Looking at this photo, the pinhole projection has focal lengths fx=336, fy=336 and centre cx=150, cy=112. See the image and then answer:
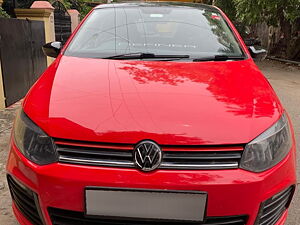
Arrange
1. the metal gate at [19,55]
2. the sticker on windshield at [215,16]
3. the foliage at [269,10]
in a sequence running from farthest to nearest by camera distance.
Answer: the foliage at [269,10]
the metal gate at [19,55]
the sticker on windshield at [215,16]

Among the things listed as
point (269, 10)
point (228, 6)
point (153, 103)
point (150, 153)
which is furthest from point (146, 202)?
point (228, 6)

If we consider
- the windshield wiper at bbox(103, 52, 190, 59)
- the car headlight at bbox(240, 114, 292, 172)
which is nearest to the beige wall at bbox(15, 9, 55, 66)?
the windshield wiper at bbox(103, 52, 190, 59)

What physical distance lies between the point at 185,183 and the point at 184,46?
143 centimetres

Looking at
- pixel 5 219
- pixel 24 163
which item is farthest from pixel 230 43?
pixel 5 219

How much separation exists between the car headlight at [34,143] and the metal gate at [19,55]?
338 cm

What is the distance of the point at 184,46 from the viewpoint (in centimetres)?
264

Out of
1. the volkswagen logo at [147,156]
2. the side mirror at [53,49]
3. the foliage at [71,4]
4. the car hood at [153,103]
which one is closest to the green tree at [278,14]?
the foliage at [71,4]

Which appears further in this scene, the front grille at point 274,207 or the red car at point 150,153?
the front grille at point 274,207

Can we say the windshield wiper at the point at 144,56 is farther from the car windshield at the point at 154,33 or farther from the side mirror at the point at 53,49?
the side mirror at the point at 53,49

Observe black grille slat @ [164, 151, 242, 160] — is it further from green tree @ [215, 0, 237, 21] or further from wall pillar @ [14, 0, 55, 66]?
green tree @ [215, 0, 237, 21]

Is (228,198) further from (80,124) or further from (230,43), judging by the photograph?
(230,43)

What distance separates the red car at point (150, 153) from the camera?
1.50m

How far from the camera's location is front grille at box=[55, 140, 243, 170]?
1.54m

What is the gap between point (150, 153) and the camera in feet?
5.01
